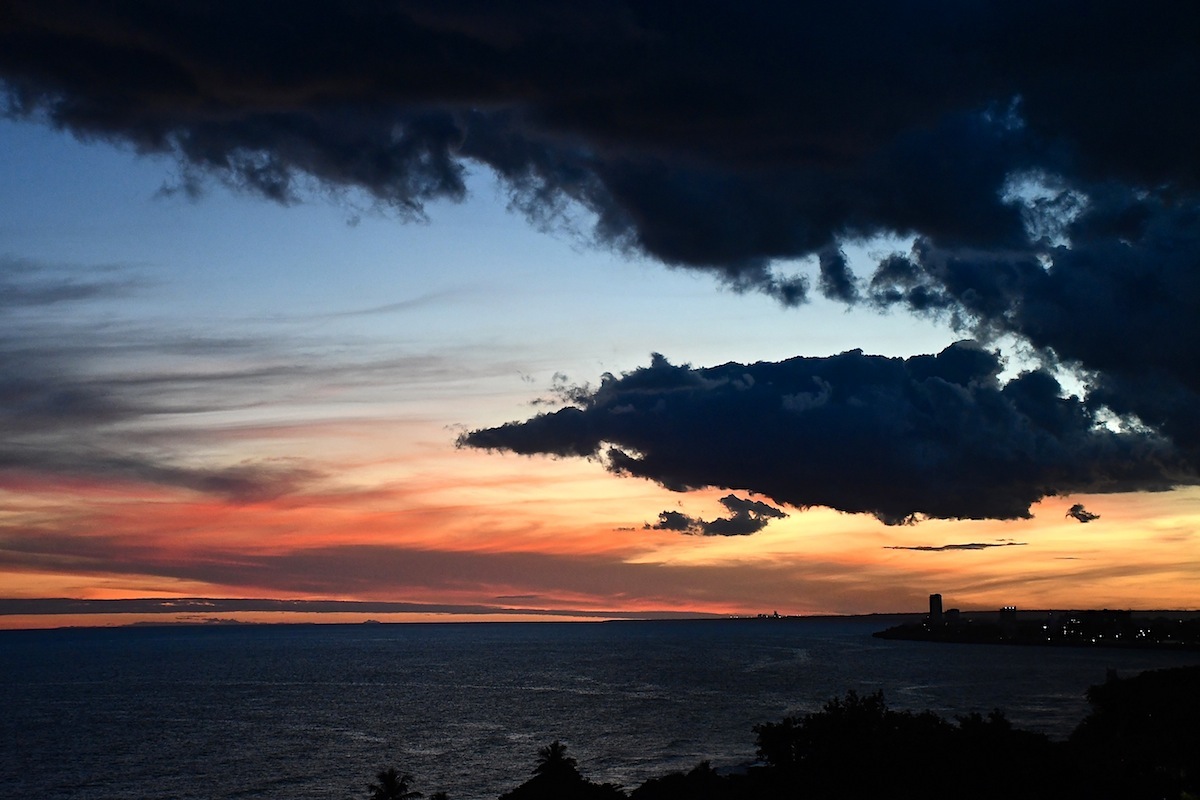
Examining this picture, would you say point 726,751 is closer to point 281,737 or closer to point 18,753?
point 281,737

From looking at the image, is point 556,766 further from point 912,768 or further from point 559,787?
point 912,768

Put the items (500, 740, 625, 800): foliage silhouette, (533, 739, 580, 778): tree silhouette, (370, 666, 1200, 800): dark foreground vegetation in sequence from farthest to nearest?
(533, 739, 580, 778): tree silhouette < (500, 740, 625, 800): foliage silhouette < (370, 666, 1200, 800): dark foreground vegetation

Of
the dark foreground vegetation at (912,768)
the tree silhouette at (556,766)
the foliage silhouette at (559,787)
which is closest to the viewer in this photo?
the dark foreground vegetation at (912,768)

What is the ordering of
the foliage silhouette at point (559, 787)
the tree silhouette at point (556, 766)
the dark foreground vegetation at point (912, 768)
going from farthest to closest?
1. the tree silhouette at point (556, 766)
2. the foliage silhouette at point (559, 787)
3. the dark foreground vegetation at point (912, 768)

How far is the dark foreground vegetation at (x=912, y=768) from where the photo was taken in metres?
58.6

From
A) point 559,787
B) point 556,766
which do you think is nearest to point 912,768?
point 559,787

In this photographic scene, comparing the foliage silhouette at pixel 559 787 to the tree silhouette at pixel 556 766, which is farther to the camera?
the tree silhouette at pixel 556 766

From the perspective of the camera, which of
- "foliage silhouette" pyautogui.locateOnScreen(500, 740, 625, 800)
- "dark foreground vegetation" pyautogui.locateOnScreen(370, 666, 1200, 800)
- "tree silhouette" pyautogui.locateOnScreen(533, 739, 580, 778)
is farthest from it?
"tree silhouette" pyautogui.locateOnScreen(533, 739, 580, 778)

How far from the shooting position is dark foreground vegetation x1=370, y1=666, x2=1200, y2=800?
58.6m

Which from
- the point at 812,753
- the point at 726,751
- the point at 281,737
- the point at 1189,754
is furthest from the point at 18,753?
the point at 1189,754

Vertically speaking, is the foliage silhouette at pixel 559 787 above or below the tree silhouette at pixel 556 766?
below

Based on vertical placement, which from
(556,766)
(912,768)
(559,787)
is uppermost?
(912,768)

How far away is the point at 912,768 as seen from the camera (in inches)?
2354

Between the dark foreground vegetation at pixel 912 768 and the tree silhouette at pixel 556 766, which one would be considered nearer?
the dark foreground vegetation at pixel 912 768
